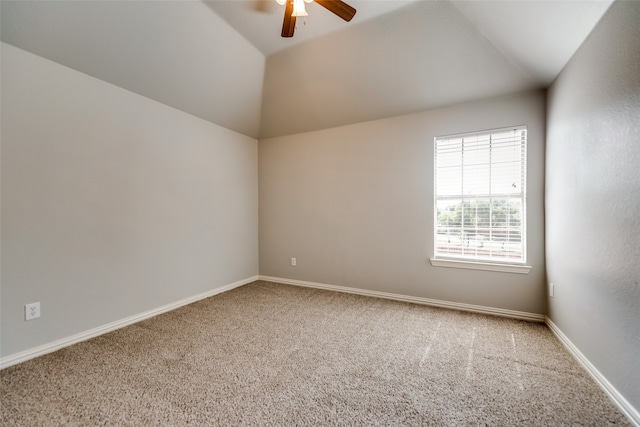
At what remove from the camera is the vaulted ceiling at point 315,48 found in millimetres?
1978

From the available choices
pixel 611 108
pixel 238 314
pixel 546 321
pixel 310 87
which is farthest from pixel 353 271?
pixel 611 108

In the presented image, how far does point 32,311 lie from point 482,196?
13.9ft

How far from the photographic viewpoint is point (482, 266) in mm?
2914

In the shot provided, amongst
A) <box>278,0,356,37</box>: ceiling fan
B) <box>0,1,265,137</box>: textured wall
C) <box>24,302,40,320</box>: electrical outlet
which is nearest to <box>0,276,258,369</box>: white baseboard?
<box>24,302,40,320</box>: electrical outlet

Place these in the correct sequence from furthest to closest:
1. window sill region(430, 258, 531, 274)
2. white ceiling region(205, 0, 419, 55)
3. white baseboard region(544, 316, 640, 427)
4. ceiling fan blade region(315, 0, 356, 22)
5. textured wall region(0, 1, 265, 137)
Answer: window sill region(430, 258, 531, 274), white ceiling region(205, 0, 419, 55), textured wall region(0, 1, 265, 137), ceiling fan blade region(315, 0, 356, 22), white baseboard region(544, 316, 640, 427)

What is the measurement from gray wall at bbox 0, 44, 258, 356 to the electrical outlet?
3 centimetres

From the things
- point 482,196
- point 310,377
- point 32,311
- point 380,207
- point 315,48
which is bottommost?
point 310,377

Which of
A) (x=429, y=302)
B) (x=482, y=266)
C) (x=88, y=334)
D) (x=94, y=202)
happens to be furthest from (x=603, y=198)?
(x=88, y=334)

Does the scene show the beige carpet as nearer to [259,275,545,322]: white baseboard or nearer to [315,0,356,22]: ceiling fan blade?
[259,275,545,322]: white baseboard

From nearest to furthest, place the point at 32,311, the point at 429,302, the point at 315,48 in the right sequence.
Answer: the point at 32,311 < the point at 315,48 < the point at 429,302

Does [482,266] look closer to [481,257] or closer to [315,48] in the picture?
[481,257]

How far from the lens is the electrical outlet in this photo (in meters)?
2.04

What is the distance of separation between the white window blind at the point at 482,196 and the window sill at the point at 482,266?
6 cm

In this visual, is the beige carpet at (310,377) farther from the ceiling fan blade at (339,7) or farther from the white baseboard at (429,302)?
the ceiling fan blade at (339,7)
